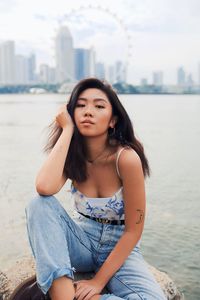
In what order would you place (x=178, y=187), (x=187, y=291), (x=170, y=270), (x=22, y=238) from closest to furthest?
(x=187, y=291), (x=170, y=270), (x=22, y=238), (x=178, y=187)

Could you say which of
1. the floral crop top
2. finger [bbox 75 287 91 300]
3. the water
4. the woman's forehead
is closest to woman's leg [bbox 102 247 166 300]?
finger [bbox 75 287 91 300]

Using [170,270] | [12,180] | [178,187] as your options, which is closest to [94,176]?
[170,270]

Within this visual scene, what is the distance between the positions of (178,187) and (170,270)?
11.6 ft

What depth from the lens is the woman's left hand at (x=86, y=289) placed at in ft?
6.86

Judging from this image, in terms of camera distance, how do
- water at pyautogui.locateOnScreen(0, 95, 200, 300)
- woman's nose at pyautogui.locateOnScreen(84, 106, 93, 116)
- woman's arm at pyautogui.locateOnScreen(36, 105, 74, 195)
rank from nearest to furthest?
woman's arm at pyautogui.locateOnScreen(36, 105, 74, 195)
woman's nose at pyautogui.locateOnScreen(84, 106, 93, 116)
water at pyautogui.locateOnScreen(0, 95, 200, 300)

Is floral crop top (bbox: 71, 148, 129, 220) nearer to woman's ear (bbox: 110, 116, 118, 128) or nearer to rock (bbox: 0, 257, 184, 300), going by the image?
woman's ear (bbox: 110, 116, 118, 128)

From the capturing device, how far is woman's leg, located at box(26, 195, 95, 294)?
206 cm

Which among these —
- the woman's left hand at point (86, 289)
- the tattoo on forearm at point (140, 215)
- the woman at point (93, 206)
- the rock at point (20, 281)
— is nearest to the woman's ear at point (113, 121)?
the woman at point (93, 206)

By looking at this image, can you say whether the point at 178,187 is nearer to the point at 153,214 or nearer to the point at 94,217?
the point at 153,214

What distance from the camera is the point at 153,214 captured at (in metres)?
5.88

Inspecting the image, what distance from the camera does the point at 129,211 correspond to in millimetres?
2248

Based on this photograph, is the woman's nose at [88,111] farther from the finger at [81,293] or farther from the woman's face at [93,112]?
the finger at [81,293]

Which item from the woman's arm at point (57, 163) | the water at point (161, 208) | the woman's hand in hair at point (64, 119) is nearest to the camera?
the woman's arm at point (57, 163)

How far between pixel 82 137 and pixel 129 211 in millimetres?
490
